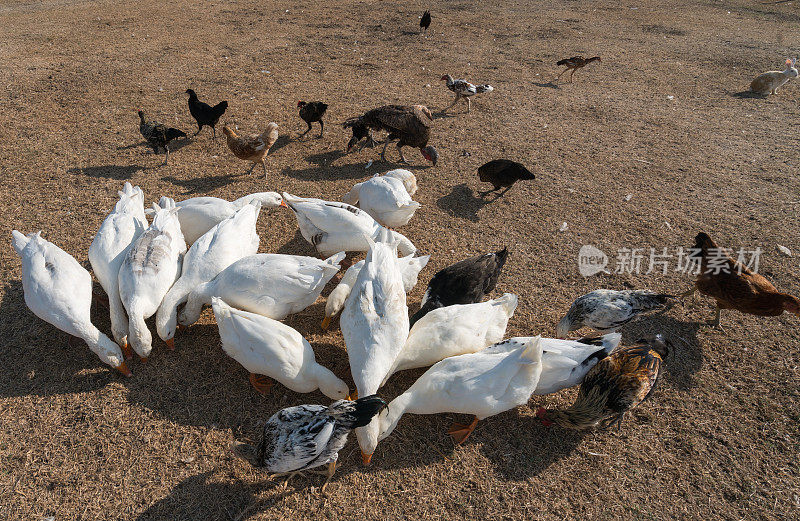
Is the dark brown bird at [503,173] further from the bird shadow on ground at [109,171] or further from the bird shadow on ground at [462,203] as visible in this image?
the bird shadow on ground at [109,171]

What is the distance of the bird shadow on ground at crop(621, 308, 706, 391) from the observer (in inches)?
147

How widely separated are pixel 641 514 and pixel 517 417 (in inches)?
38.8

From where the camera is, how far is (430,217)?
544 centimetres

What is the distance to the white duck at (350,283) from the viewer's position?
3.91 m

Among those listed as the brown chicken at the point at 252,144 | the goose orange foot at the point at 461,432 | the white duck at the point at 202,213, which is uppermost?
the brown chicken at the point at 252,144

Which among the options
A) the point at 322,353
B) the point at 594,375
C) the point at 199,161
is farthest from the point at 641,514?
the point at 199,161

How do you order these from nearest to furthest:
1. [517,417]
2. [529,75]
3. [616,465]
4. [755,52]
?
[616,465], [517,417], [529,75], [755,52]

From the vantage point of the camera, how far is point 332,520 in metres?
2.78

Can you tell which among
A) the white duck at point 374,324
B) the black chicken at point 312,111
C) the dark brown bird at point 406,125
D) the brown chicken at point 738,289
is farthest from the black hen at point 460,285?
the black chicken at point 312,111

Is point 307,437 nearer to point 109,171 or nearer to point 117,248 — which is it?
point 117,248

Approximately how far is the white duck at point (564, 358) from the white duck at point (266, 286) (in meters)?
1.64

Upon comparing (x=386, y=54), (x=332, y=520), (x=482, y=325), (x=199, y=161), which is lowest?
(x=332, y=520)

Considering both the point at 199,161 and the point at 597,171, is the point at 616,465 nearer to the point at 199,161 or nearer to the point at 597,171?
the point at 597,171

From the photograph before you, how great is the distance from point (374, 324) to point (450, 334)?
2.04 ft
